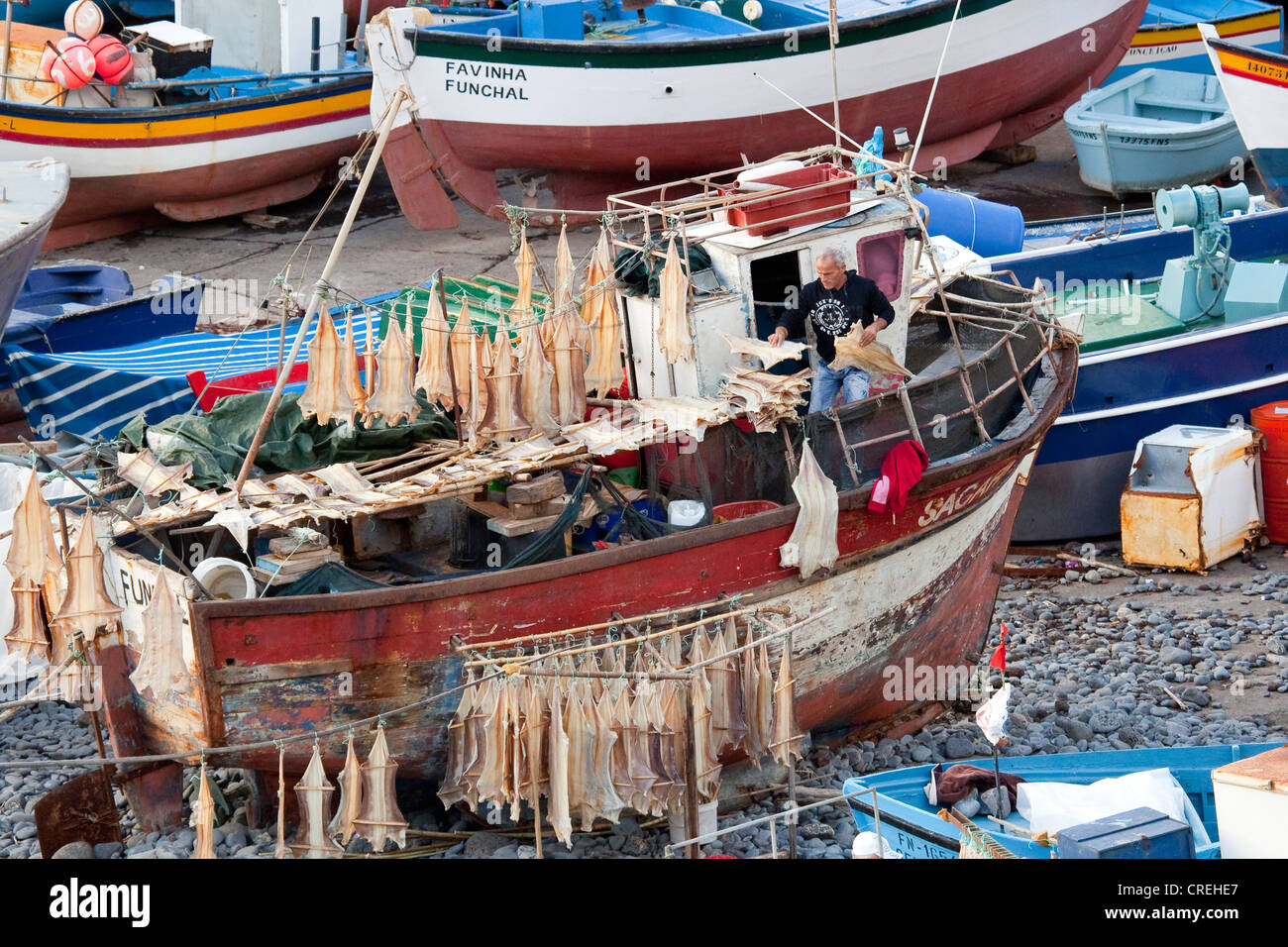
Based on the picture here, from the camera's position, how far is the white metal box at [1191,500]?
1241 centimetres

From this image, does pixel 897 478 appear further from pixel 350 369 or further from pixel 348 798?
pixel 348 798

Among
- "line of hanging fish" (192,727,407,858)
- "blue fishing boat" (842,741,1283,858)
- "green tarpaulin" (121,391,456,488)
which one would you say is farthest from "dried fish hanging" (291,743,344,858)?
"blue fishing boat" (842,741,1283,858)

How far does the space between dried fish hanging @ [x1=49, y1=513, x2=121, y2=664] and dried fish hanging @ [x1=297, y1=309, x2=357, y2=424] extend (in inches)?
54.3

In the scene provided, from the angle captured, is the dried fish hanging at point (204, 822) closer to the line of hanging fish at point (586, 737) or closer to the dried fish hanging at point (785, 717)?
the line of hanging fish at point (586, 737)

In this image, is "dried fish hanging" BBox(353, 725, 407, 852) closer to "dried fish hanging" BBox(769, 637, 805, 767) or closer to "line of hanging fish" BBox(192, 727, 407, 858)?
"line of hanging fish" BBox(192, 727, 407, 858)

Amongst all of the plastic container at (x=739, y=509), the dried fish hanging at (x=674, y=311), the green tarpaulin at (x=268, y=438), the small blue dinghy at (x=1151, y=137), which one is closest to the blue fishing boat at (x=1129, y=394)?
the dried fish hanging at (x=674, y=311)

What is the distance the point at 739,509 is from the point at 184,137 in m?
12.2

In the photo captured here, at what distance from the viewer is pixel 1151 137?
19.1 m

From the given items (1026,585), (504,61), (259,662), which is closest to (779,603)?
(259,662)

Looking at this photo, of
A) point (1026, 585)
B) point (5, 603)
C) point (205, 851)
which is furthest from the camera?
point (1026, 585)

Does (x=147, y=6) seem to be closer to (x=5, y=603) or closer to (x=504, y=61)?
(x=504, y=61)

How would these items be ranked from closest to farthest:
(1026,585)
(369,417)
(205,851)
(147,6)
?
(205,851) → (369,417) → (1026,585) → (147,6)
